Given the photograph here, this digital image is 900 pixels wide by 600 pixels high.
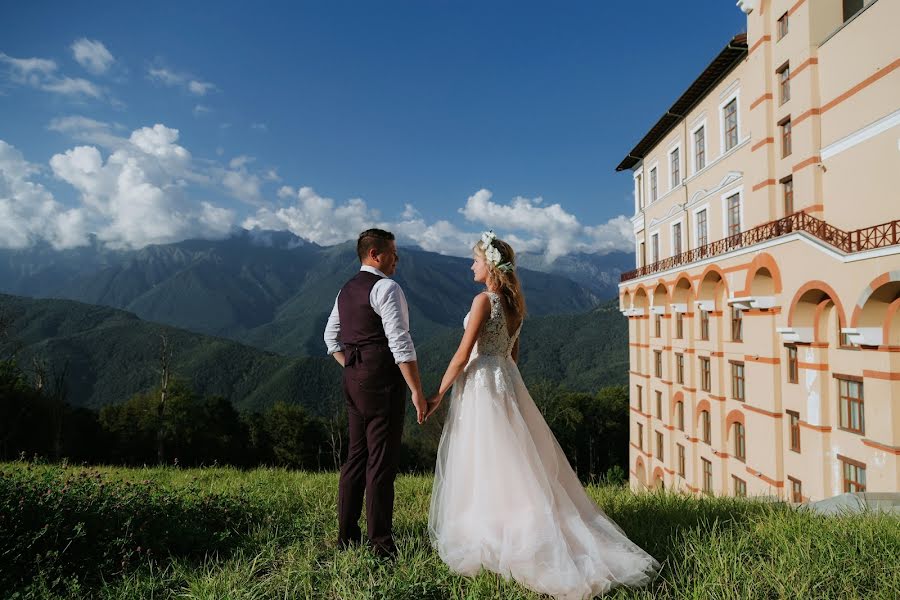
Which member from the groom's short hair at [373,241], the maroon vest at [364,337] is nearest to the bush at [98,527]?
the maroon vest at [364,337]

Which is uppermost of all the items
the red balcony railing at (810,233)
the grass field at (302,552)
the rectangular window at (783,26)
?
the rectangular window at (783,26)

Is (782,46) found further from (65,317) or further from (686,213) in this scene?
(65,317)

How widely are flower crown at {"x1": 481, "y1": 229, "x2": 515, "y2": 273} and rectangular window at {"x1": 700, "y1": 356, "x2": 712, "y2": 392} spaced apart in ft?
78.6

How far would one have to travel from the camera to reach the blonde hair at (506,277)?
4.44 m

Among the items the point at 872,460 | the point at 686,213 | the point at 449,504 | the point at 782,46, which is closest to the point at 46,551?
the point at 449,504

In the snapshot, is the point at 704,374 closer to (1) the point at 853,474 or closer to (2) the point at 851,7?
(1) the point at 853,474

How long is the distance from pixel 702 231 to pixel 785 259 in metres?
8.42

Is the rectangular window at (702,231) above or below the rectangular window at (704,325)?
above

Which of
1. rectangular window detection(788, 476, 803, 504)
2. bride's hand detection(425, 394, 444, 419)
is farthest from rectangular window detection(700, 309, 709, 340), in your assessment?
bride's hand detection(425, 394, 444, 419)

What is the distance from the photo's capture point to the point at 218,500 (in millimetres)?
5633

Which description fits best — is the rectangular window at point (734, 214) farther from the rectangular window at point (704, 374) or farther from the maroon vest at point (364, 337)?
the maroon vest at point (364, 337)

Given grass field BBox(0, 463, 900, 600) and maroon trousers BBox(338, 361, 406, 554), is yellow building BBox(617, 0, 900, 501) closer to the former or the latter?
grass field BBox(0, 463, 900, 600)

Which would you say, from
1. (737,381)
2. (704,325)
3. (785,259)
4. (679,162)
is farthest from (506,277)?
(679,162)

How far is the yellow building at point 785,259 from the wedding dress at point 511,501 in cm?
493
